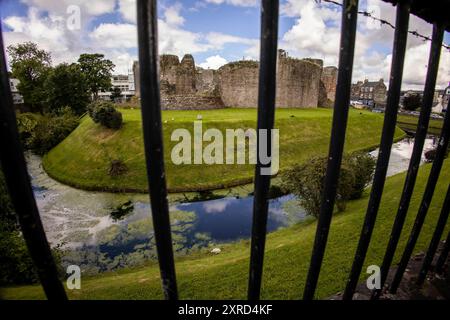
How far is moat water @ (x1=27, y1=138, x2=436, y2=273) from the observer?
398 inches

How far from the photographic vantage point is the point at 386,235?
656 centimetres

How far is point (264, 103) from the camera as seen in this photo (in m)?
1.12

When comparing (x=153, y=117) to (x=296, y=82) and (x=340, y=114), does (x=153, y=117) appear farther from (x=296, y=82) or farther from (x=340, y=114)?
(x=296, y=82)

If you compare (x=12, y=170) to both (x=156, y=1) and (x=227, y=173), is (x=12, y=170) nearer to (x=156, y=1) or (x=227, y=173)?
(x=156, y=1)

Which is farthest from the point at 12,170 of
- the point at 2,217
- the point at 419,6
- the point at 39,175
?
the point at 39,175

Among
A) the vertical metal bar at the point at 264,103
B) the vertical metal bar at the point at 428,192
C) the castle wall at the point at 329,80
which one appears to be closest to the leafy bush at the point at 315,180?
the vertical metal bar at the point at 428,192

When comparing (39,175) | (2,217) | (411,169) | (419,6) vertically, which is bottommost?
(39,175)

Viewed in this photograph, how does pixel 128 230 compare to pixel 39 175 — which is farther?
pixel 39 175

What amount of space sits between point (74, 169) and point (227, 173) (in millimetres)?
11114

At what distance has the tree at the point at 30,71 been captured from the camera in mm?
42188

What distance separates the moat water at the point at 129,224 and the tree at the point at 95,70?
37542 mm

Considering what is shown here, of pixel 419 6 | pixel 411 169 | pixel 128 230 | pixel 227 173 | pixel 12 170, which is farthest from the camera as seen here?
pixel 227 173

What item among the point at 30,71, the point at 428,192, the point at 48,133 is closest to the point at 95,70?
the point at 30,71

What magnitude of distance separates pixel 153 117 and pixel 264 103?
0.45 metres
